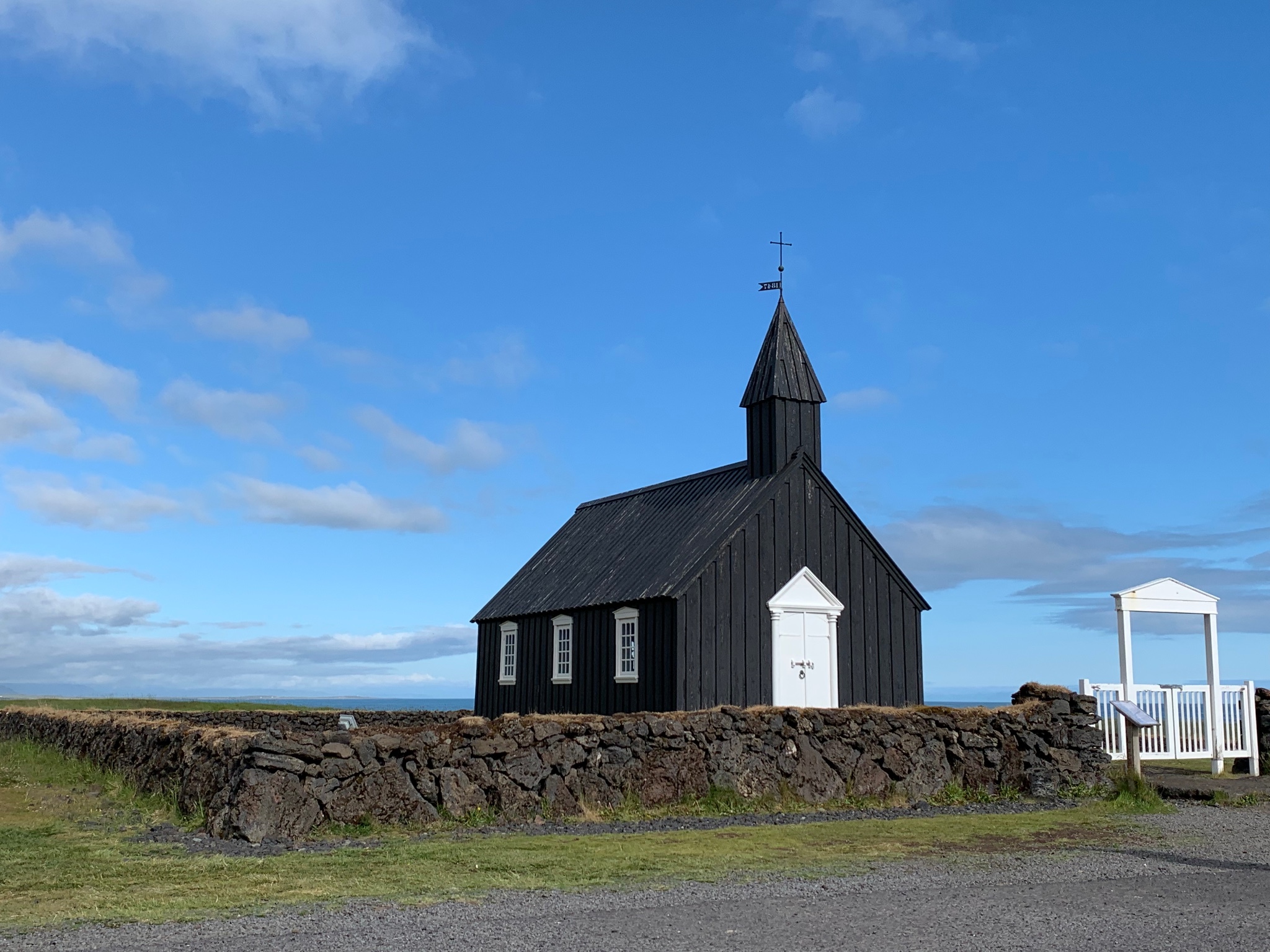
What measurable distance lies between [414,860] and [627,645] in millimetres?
12809

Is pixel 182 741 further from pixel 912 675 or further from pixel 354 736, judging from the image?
pixel 912 675

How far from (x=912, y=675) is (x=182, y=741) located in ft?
51.2

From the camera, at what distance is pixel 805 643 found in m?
24.1

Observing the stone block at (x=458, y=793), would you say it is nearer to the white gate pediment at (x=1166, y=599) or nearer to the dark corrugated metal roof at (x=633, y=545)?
the dark corrugated metal roof at (x=633, y=545)

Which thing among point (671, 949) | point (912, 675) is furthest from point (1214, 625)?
point (671, 949)

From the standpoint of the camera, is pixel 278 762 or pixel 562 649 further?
pixel 562 649

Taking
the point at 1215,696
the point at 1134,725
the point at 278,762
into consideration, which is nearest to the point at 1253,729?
the point at 1215,696

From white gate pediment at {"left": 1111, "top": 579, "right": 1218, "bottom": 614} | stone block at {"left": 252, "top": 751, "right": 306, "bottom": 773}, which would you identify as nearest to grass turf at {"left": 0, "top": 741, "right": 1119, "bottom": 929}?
stone block at {"left": 252, "top": 751, "right": 306, "bottom": 773}

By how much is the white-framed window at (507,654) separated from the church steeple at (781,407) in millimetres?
7933

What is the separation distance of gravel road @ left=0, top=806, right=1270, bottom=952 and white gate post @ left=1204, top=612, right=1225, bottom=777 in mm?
12252

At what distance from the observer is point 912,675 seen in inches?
1003

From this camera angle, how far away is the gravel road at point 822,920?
8.09m

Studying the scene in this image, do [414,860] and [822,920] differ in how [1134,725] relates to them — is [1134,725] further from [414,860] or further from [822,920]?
Answer: [414,860]

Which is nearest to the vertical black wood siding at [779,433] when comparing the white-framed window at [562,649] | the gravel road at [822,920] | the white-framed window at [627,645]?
the white-framed window at [627,645]
